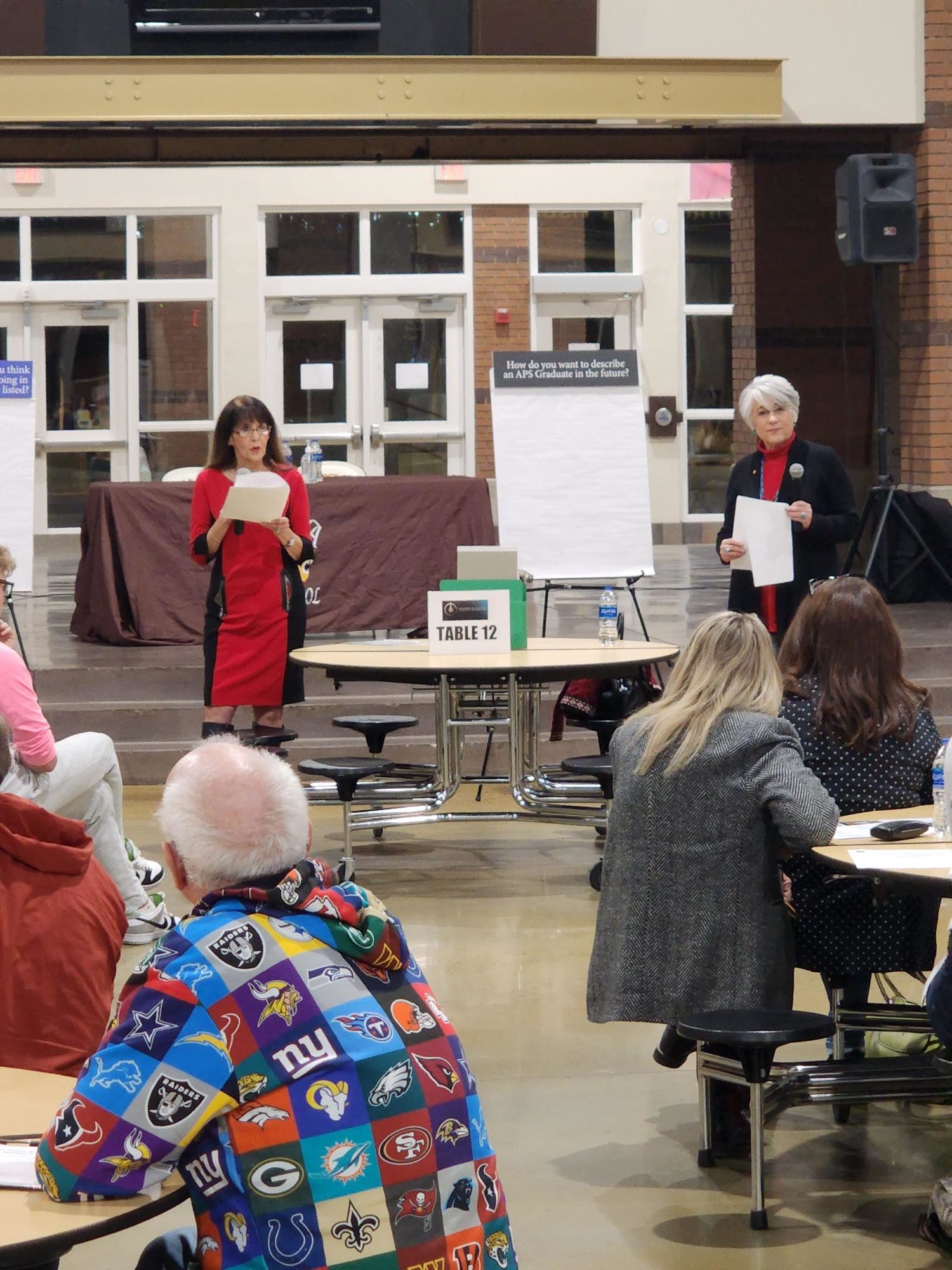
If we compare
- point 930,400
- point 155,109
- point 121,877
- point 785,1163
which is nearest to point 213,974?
point 785,1163

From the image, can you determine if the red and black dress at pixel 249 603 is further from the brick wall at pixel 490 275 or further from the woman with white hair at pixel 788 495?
the brick wall at pixel 490 275

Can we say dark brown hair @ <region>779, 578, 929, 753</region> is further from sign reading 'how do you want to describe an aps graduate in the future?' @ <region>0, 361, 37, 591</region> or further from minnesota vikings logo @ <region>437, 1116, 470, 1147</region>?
sign reading 'how do you want to describe an aps graduate in the future?' @ <region>0, 361, 37, 591</region>

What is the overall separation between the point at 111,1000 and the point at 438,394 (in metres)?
14.4

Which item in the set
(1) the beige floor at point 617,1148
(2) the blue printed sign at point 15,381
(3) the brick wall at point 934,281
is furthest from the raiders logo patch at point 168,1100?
(3) the brick wall at point 934,281

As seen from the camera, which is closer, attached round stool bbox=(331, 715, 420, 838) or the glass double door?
attached round stool bbox=(331, 715, 420, 838)

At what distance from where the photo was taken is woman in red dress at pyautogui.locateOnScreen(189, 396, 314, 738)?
659 cm

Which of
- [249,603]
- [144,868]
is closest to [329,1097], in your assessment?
[144,868]

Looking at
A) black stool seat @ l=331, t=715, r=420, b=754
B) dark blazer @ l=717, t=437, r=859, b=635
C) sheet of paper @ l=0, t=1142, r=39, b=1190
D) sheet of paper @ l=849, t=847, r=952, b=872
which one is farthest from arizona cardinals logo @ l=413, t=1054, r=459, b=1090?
black stool seat @ l=331, t=715, r=420, b=754

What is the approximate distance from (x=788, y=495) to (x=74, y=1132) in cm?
475

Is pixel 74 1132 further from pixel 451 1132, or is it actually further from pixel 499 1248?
pixel 499 1248

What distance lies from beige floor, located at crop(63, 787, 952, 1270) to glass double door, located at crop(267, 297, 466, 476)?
11704mm

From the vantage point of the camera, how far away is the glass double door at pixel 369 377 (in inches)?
672

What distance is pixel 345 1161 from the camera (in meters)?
2.08

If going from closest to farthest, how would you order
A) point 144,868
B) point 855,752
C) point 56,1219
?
point 56,1219, point 855,752, point 144,868
